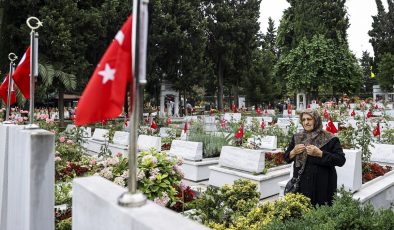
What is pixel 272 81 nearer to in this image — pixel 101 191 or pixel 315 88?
pixel 315 88

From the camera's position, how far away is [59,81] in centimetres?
1734

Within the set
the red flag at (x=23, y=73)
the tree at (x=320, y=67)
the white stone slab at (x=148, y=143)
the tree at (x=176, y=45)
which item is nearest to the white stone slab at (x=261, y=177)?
the white stone slab at (x=148, y=143)

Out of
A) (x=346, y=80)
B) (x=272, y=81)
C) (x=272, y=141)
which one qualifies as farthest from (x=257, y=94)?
(x=272, y=141)

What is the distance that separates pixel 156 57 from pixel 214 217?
19.6 metres

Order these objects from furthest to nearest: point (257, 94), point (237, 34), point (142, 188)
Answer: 1. point (257, 94)
2. point (237, 34)
3. point (142, 188)

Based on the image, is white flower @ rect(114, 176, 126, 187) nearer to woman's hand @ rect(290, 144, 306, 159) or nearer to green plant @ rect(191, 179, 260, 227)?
green plant @ rect(191, 179, 260, 227)

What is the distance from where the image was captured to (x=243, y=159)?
7535 mm

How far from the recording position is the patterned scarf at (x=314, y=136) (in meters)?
4.20

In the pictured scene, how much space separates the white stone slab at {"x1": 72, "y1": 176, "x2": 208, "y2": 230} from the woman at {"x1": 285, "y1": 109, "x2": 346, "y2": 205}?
2639mm

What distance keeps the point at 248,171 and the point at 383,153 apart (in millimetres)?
2947

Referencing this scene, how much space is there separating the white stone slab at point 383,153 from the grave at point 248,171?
1.84 m

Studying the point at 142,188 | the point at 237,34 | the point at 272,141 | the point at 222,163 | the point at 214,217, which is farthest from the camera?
the point at 237,34

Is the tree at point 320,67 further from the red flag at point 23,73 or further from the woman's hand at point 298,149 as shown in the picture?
the red flag at point 23,73

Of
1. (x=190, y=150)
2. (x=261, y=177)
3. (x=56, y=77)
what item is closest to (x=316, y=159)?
(x=261, y=177)
